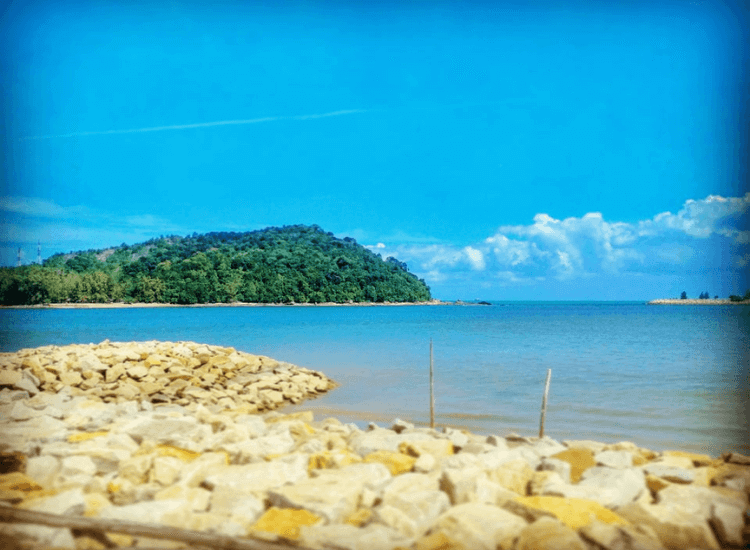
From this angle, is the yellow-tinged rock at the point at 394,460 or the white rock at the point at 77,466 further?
the yellow-tinged rock at the point at 394,460

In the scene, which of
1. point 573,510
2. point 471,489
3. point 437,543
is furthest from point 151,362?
point 573,510

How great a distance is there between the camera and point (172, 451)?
18.8 feet

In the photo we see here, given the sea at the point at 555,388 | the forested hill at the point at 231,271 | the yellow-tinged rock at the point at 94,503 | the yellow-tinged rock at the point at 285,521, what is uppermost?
the forested hill at the point at 231,271

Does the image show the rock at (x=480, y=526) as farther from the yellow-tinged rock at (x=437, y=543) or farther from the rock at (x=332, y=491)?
the rock at (x=332, y=491)

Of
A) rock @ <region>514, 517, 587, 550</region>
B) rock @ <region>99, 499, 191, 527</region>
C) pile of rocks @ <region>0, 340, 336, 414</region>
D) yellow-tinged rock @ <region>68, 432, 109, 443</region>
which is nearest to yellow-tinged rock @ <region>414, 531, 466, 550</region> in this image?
rock @ <region>514, 517, 587, 550</region>

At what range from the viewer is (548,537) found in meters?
3.58

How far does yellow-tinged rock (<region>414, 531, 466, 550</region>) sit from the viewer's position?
3.56 metres

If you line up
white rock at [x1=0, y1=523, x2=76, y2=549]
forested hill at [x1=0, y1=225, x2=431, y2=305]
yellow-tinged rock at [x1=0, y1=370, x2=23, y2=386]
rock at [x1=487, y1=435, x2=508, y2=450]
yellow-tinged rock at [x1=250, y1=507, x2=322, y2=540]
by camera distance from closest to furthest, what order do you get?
white rock at [x1=0, y1=523, x2=76, y2=549] → yellow-tinged rock at [x1=250, y1=507, x2=322, y2=540] → rock at [x1=487, y1=435, x2=508, y2=450] → yellow-tinged rock at [x1=0, y1=370, x2=23, y2=386] → forested hill at [x1=0, y1=225, x2=431, y2=305]

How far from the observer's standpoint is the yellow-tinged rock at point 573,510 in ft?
12.9

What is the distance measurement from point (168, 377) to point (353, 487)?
9.22 metres

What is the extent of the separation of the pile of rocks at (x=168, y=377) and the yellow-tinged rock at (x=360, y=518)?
22.7 feet

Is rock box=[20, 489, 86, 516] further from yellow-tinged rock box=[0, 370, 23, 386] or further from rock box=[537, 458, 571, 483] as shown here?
yellow-tinged rock box=[0, 370, 23, 386]

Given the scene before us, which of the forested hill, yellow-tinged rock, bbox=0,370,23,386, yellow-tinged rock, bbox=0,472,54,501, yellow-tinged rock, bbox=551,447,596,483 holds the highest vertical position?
the forested hill

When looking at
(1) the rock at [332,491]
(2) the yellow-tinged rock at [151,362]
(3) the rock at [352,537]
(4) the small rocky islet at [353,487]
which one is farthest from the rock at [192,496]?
(2) the yellow-tinged rock at [151,362]
